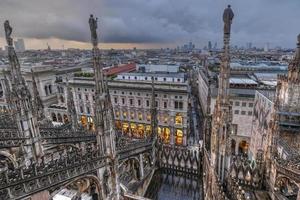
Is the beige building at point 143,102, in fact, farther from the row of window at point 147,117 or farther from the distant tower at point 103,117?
the distant tower at point 103,117

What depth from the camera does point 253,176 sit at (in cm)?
1811

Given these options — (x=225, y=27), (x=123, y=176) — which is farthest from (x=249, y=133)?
(x=225, y=27)

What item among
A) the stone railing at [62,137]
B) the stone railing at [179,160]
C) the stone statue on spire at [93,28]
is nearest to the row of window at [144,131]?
the stone railing at [179,160]

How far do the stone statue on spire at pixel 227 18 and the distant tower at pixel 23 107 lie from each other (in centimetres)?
1567

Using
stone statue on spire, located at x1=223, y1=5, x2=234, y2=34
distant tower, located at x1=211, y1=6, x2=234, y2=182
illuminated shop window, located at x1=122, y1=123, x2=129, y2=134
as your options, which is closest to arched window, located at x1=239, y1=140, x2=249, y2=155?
illuminated shop window, located at x1=122, y1=123, x2=129, y2=134

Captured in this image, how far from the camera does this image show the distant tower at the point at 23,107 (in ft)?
47.5

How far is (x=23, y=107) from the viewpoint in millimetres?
15570

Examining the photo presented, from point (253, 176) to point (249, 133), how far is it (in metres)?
24.5

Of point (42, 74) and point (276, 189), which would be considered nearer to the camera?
point (276, 189)

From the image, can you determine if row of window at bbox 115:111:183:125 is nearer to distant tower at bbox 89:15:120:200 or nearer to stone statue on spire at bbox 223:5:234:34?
distant tower at bbox 89:15:120:200

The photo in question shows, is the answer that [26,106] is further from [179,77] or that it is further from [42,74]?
[42,74]

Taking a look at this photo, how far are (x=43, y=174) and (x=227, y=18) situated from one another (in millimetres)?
14426

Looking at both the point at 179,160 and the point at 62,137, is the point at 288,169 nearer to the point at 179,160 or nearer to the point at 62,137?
the point at 179,160

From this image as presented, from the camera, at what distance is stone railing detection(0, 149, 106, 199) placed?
9.52 metres
